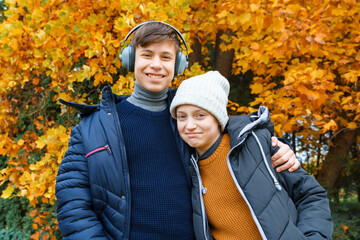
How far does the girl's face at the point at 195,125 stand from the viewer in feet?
5.46

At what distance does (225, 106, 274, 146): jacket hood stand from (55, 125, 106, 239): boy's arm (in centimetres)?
81

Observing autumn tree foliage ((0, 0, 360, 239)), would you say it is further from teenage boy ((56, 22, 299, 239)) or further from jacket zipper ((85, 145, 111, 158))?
jacket zipper ((85, 145, 111, 158))

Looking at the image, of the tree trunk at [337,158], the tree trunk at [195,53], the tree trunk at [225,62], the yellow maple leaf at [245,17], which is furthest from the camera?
the tree trunk at [337,158]

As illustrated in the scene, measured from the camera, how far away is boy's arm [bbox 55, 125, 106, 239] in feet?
4.91

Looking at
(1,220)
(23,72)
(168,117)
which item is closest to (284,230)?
(168,117)

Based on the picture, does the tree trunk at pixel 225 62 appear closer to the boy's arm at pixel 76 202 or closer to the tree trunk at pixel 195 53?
the tree trunk at pixel 195 53

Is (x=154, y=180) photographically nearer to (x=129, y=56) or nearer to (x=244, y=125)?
(x=244, y=125)

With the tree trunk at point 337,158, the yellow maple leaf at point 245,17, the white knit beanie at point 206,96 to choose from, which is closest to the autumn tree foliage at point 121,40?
the yellow maple leaf at point 245,17

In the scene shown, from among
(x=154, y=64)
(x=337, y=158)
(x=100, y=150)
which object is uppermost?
(x=154, y=64)

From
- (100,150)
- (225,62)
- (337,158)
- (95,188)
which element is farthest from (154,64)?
(337,158)

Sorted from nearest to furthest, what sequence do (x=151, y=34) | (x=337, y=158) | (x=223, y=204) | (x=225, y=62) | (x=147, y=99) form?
1. (x=223, y=204)
2. (x=151, y=34)
3. (x=147, y=99)
4. (x=225, y=62)
5. (x=337, y=158)

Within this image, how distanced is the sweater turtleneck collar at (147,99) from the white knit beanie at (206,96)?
0.54ft

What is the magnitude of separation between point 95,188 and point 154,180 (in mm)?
321

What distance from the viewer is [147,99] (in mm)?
1877
